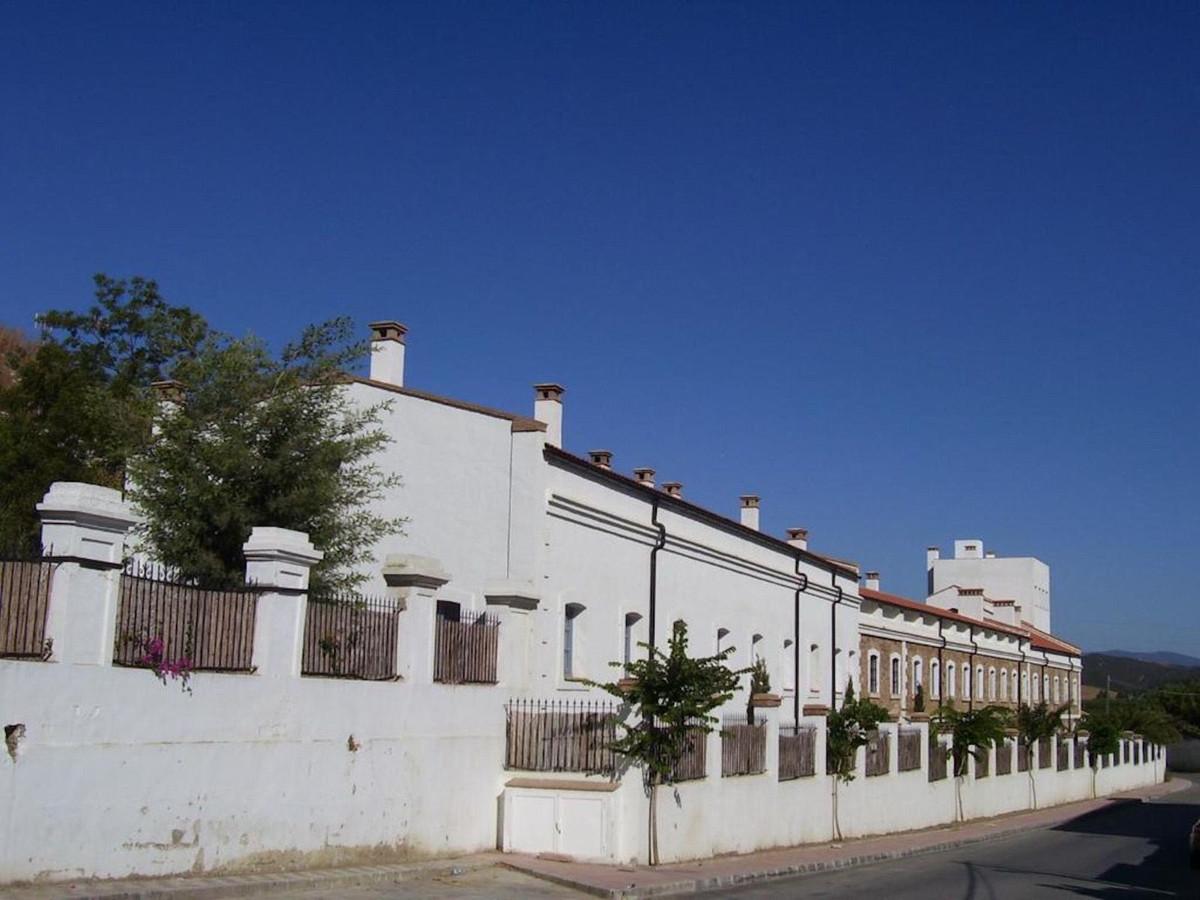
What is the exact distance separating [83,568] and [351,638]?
4.20 meters

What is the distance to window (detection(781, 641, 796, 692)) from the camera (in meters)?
37.8

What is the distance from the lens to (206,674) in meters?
13.4

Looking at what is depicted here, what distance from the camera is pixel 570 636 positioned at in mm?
25828

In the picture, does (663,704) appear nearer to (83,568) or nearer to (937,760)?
(83,568)

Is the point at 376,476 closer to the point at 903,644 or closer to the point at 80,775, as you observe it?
the point at 80,775

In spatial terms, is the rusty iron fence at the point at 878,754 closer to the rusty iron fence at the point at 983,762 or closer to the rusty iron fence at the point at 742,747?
the rusty iron fence at the point at 742,747

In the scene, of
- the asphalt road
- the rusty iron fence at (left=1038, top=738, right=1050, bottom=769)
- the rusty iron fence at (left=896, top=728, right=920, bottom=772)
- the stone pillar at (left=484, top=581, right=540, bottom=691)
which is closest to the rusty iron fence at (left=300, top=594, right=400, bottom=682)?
the stone pillar at (left=484, top=581, right=540, bottom=691)

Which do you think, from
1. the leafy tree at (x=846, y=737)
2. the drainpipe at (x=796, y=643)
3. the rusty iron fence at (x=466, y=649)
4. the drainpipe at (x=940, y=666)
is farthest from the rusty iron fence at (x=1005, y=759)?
the rusty iron fence at (x=466, y=649)

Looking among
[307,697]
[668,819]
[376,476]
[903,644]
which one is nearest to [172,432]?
[376,476]

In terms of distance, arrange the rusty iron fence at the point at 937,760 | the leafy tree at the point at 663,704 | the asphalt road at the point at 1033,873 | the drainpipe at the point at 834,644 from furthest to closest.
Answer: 1. the drainpipe at the point at 834,644
2. the rusty iron fence at the point at 937,760
3. the leafy tree at the point at 663,704
4. the asphalt road at the point at 1033,873

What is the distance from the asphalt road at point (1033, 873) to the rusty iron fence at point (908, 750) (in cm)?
242

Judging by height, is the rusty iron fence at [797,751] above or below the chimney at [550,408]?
below

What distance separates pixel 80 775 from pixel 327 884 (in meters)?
3.20

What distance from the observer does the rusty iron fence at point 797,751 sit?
23.8 meters
